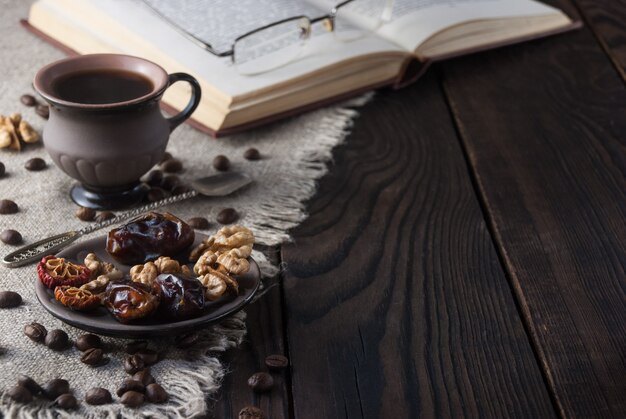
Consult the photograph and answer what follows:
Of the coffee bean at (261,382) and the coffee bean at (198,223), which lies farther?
the coffee bean at (198,223)

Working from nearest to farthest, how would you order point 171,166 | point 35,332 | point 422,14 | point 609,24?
1. point 35,332
2. point 171,166
3. point 422,14
4. point 609,24

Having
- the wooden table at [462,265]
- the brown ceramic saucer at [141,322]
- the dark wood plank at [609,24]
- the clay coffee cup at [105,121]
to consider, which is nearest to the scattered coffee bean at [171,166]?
the clay coffee cup at [105,121]

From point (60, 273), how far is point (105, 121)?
1.01ft

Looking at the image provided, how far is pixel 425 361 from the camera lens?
116 cm

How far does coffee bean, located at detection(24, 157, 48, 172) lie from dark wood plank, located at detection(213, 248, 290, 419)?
52 centimetres

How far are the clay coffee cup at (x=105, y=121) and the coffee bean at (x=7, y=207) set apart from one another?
0.31 feet

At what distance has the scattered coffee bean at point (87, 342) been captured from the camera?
1.13 m

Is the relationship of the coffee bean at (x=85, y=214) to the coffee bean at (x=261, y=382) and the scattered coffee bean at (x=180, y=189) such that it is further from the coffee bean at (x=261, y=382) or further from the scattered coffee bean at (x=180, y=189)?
the coffee bean at (x=261, y=382)

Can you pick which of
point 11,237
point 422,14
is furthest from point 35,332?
point 422,14

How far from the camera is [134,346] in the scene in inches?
44.8

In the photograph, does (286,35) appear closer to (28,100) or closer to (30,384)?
(28,100)

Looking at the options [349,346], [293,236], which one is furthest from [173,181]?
[349,346]

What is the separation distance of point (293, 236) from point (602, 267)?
0.47 meters

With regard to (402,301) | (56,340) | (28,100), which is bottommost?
(28,100)
